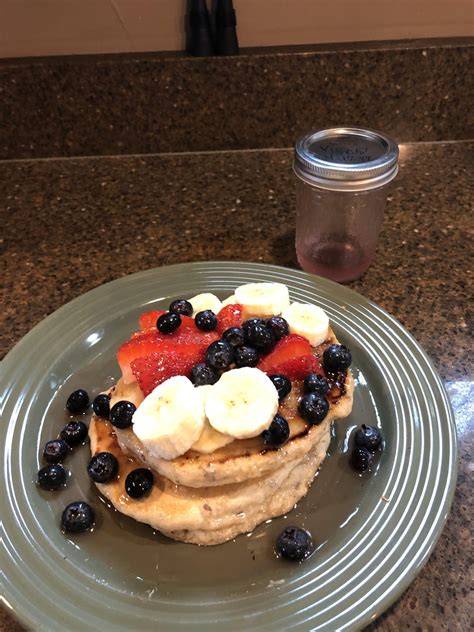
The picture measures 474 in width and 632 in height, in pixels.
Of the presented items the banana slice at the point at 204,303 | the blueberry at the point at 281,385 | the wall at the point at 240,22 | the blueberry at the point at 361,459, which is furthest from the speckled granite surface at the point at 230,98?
the blueberry at the point at 361,459

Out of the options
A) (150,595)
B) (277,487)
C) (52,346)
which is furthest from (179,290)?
(150,595)

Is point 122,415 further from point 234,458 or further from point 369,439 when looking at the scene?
point 369,439

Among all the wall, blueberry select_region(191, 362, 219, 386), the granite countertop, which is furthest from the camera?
the wall

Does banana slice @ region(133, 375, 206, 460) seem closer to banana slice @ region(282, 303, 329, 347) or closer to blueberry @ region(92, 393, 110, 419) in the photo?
blueberry @ region(92, 393, 110, 419)

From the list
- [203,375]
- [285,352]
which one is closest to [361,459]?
[285,352]

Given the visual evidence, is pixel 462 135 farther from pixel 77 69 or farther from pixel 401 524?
pixel 401 524

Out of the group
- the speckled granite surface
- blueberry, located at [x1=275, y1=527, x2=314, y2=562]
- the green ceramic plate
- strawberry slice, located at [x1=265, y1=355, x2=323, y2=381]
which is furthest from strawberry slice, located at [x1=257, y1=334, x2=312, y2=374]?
the speckled granite surface
